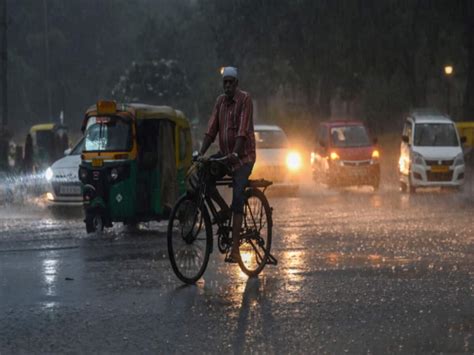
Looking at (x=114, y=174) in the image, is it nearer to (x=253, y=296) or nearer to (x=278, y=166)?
(x=253, y=296)

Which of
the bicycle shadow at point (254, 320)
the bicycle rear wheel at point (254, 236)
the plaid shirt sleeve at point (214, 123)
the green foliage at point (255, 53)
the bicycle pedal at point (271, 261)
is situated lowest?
the bicycle shadow at point (254, 320)

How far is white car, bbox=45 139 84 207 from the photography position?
21250 millimetres

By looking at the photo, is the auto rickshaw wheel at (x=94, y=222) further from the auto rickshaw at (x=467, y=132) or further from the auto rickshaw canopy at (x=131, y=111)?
the auto rickshaw at (x=467, y=132)

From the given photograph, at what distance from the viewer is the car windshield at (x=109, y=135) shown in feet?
51.7

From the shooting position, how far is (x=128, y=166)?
15.5m

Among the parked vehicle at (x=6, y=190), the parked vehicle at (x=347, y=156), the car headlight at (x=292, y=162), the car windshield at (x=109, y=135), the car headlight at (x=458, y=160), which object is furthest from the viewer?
the parked vehicle at (x=347, y=156)

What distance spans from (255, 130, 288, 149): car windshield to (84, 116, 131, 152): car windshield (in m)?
10.6

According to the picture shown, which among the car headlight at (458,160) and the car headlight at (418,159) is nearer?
the car headlight at (418,159)

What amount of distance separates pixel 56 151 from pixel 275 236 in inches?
856

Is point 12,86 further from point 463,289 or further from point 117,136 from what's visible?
point 463,289

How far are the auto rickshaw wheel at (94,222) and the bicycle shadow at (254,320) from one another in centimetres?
587

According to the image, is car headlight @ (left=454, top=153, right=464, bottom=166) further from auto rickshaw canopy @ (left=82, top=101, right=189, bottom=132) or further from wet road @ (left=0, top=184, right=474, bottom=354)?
auto rickshaw canopy @ (left=82, top=101, right=189, bottom=132)

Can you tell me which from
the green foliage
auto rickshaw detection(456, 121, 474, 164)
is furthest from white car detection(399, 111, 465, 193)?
the green foliage

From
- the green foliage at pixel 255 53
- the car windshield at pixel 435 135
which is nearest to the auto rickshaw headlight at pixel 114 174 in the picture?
the car windshield at pixel 435 135
